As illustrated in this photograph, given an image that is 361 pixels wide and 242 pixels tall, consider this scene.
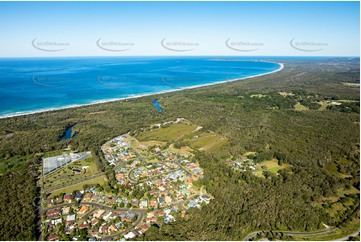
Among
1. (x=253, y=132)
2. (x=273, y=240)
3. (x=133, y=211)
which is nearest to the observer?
(x=273, y=240)

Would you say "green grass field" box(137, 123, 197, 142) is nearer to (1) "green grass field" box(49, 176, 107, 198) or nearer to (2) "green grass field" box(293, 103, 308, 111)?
(1) "green grass field" box(49, 176, 107, 198)

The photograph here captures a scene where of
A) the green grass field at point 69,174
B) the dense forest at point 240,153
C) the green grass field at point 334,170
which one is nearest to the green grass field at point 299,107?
the dense forest at point 240,153

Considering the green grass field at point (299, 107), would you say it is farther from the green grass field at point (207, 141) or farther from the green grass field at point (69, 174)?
the green grass field at point (69, 174)

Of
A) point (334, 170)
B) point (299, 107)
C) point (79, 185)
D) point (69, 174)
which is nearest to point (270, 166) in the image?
point (334, 170)

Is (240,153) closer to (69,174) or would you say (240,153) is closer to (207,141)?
(207,141)

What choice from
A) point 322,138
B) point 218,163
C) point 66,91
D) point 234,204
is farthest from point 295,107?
point 66,91

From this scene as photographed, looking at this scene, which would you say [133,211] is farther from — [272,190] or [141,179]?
[272,190]
